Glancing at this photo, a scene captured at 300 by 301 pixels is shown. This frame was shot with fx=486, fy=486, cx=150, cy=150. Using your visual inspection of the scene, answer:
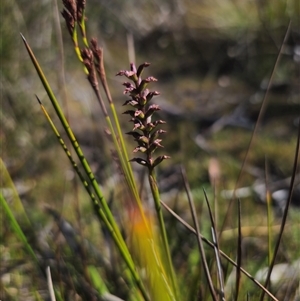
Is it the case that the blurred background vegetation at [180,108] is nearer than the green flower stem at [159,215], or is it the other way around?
the green flower stem at [159,215]

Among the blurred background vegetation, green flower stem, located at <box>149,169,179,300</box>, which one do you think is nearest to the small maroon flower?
green flower stem, located at <box>149,169,179,300</box>

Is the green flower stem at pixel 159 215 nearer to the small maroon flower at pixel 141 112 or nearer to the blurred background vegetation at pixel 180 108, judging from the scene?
the small maroon flower at pixel 141 112

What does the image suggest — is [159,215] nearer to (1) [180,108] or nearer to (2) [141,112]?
(2) [141,112]

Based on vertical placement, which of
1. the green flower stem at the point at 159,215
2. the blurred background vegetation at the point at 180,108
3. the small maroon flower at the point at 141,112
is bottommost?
the green flower stem at the point at 159,215

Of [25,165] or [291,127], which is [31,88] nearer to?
[25,165]

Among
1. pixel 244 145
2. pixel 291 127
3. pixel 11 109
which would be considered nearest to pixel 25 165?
pixel 11 109

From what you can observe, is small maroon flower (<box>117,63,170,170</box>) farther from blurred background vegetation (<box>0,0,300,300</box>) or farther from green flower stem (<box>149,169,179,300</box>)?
blurred background vegetation (<box>0,0,300,300</box>)

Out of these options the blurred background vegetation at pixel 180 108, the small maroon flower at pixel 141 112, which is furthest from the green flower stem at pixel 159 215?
the blurred background vegetation at pixel 180 108

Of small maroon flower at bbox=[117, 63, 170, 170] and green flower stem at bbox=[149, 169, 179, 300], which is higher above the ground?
small maroon flower at bbox=[117, 63, 170, 170]
